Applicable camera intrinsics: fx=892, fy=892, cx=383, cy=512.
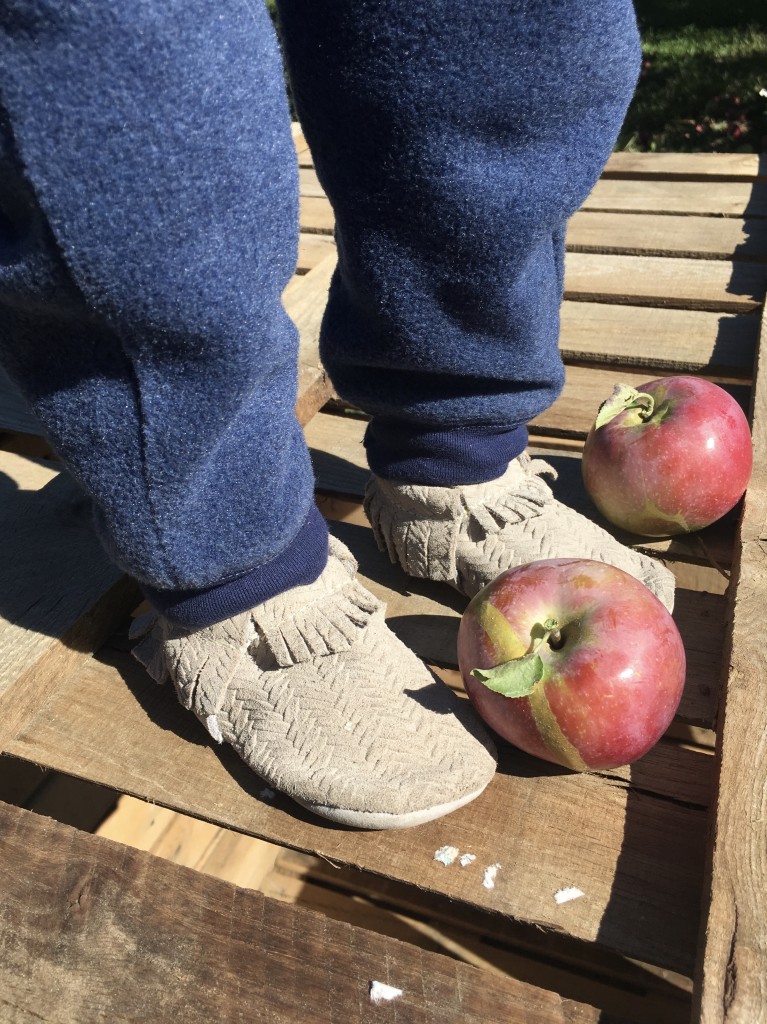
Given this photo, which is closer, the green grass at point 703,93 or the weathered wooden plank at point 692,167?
the weathered wooden plank at point 692,167

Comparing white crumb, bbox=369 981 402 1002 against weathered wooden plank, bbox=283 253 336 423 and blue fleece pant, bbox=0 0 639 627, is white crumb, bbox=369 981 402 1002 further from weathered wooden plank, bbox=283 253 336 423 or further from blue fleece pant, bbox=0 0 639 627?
weathered wooden plank, bbox=283 253 336 423

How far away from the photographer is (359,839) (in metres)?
1.01

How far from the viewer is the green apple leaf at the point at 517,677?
3.15 ft

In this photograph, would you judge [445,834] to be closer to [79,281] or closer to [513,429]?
[513,429]

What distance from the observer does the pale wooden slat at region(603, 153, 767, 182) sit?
2.73 m

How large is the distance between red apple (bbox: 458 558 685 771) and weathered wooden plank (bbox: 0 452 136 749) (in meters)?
0.57

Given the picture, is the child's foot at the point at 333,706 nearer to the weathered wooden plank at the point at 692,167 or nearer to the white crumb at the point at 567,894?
the white crumb at the point at 567,894

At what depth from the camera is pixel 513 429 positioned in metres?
1.29

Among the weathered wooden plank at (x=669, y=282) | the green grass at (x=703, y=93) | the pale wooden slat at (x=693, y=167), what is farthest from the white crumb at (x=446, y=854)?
the green grass at (x=703, y=93)

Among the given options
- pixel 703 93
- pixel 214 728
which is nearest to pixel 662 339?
pixel 214 728

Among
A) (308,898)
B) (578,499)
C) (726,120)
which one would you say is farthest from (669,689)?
(726,120)

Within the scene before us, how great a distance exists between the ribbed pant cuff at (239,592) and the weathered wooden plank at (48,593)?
225 mm

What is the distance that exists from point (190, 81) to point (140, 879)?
0.78m

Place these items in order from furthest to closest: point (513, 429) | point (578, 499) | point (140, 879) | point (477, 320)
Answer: point (578, 499) → point (513, 429) → point (477, 320) → point (140, 879)
